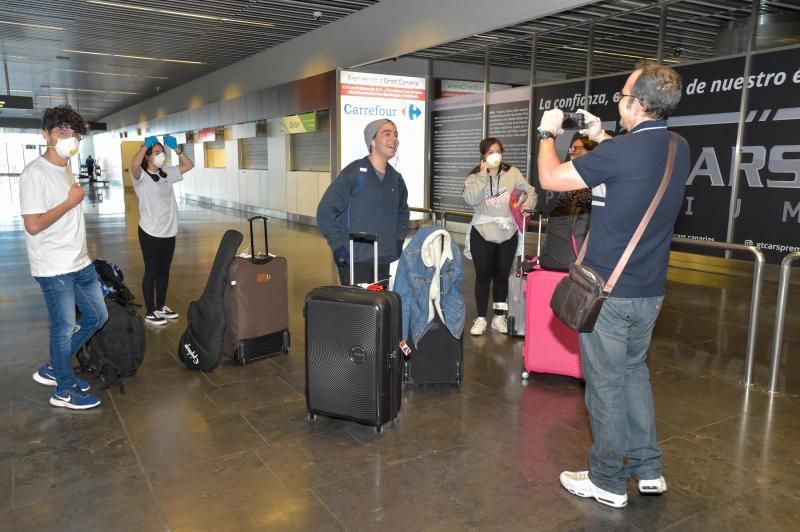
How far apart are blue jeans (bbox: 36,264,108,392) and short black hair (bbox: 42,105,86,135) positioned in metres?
0.75

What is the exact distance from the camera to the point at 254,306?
4.16m

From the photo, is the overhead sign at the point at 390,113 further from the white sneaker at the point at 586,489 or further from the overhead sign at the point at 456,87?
the white sneaker at the point at 586,489

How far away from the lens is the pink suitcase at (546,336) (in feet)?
12.4

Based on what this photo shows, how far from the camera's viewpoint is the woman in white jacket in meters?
4.54

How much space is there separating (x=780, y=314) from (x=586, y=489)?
2.00 metres

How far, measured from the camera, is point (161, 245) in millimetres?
5074

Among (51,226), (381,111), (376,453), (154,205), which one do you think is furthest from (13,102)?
(376,453)

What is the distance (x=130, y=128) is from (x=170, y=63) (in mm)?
13631

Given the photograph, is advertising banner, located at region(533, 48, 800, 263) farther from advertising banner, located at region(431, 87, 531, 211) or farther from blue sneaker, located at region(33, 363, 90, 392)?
blue sneaker, located at region(33, 363, 90, 392)

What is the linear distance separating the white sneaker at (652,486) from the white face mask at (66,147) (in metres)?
3.15

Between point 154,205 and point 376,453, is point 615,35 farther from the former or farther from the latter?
point 376,453

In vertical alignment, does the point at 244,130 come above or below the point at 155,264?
above

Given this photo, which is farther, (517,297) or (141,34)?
(141,34)

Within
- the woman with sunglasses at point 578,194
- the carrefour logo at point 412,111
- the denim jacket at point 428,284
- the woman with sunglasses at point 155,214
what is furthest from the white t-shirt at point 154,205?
the carrefour logo at point 412,111
